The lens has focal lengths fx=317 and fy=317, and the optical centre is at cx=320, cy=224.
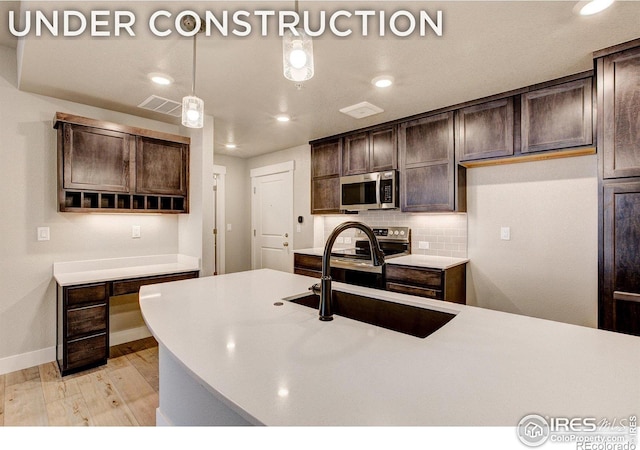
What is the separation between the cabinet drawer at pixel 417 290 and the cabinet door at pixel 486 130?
1282 mm

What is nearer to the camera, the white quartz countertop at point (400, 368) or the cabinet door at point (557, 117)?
the white quartz countertop at point (400, 368)

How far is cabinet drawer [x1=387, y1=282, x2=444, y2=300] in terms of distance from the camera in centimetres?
286

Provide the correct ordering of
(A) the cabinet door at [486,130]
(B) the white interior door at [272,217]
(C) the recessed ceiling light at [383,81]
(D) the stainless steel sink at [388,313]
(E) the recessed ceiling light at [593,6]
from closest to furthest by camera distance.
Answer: (D) the stainless steel sink at [388,313] < (E) the recessed ceiling light at [593,6] < (C) the recessed ceiling light at [383,81] < (A) the cabinet door at [486,130] < (B) the white interior door at [272,217]

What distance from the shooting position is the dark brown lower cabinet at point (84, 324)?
2580 mm

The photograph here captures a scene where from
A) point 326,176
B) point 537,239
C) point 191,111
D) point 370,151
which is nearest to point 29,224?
point 191,111

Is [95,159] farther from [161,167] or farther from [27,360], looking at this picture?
[27,360]

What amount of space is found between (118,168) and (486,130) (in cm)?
344

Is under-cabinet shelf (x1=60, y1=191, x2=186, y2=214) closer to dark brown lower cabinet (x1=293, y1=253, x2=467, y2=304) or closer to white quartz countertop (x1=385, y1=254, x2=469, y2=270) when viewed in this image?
dark brown lower cabinet (x1=293, y1=253, x2=467, y2=304)

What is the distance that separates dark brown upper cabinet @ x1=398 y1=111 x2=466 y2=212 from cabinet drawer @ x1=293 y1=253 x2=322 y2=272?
46.0 inches

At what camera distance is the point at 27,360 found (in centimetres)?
276

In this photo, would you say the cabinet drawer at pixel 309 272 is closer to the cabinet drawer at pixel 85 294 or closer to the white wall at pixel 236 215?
the white wall at pixel 236 215

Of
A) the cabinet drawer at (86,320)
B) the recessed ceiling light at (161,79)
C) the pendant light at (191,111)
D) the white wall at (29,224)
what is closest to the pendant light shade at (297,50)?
the pendant light at (191,111)

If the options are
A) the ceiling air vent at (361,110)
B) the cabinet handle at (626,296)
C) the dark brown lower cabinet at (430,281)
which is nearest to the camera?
the cabinet handle at (626,296)

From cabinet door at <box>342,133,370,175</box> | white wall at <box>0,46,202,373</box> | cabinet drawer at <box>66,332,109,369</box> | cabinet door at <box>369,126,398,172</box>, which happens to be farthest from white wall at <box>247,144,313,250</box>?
cabinet drawer at <box>66,332,109,369</box>
